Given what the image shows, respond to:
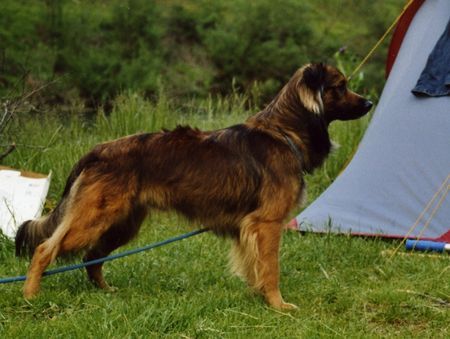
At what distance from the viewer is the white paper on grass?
6.22m

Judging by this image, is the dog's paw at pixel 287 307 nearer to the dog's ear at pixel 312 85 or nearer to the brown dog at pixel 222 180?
the brown dog at pixel 222 180

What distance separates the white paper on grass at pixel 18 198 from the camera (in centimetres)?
622

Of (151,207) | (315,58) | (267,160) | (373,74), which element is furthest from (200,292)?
(315,58)

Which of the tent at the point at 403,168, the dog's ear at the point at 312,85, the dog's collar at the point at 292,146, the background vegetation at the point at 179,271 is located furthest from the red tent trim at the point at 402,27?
the dog's collar at the point at 292,146

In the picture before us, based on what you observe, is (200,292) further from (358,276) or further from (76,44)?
(76,44)

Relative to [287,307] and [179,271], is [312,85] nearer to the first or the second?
[287,307]

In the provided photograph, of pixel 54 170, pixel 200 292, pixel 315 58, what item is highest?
pixel 200 292

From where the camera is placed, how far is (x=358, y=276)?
17.6 ft

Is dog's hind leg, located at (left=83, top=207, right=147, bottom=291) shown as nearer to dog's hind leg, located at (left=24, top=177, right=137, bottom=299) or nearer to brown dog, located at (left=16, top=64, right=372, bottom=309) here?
brown dog, located at (left=16, top=64, right=372, bottom=309)

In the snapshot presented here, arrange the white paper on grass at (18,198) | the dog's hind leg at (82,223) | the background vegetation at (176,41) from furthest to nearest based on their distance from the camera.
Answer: the background vegetation at (176,41) → the white paper on grass at (18,198) → the dog's hind leg at (82,223)

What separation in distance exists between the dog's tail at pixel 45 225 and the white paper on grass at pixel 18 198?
1.27 m

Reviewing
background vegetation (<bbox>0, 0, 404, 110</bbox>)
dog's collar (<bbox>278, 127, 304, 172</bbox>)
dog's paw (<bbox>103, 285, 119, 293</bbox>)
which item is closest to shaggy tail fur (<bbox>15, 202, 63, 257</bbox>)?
dog's paw (<bbox>103, 285, 119, 293</bbox>)

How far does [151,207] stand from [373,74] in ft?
55.5

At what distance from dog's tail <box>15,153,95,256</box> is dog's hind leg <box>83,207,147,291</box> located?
14.6 inches
